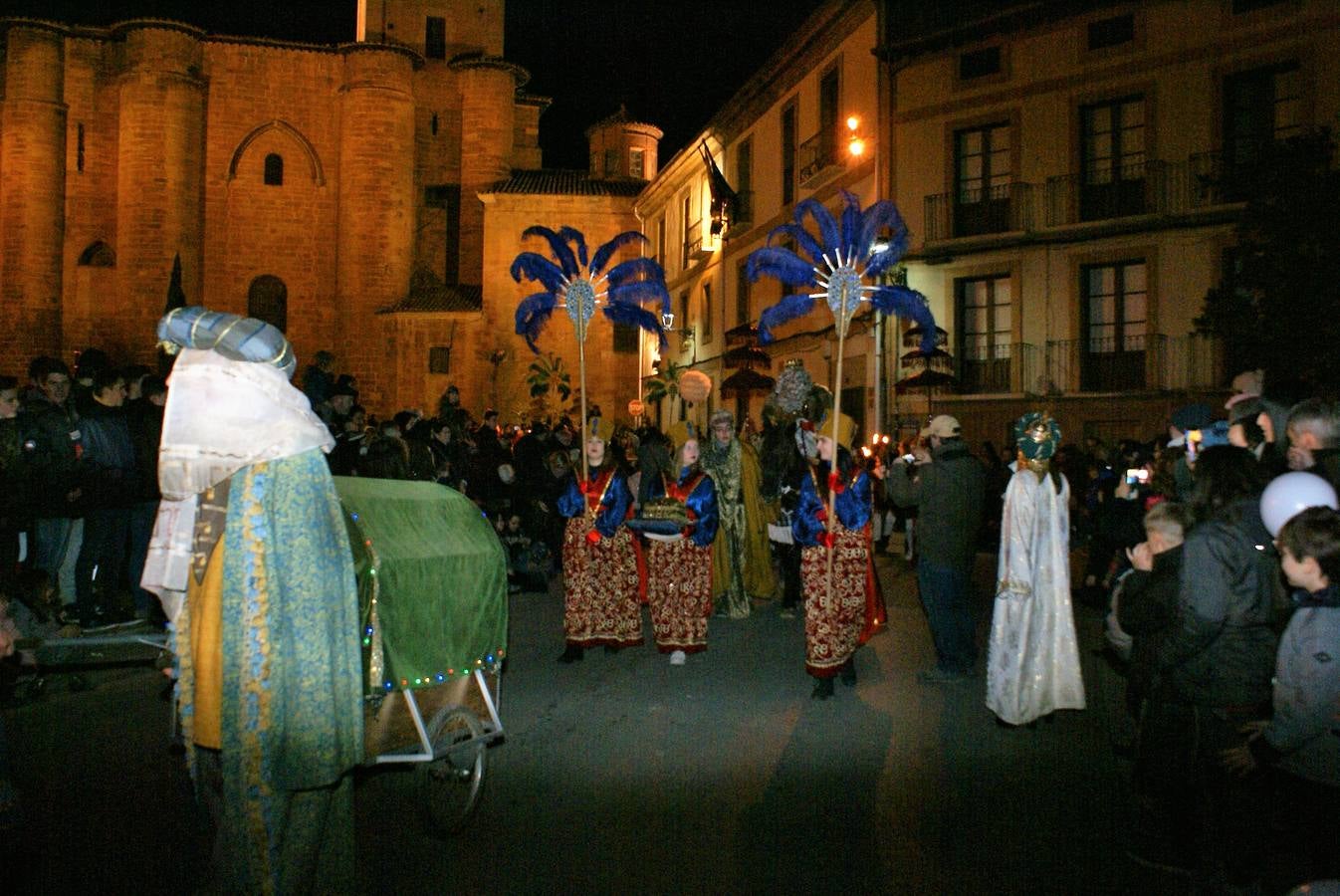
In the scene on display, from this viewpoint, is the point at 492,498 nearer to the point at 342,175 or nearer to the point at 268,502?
the point at 268,502

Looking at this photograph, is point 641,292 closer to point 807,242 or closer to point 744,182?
point 807,242

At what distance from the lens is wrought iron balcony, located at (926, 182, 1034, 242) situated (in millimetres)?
22719

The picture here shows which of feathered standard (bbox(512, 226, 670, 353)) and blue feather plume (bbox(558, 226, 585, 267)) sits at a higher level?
blue feather plume (bbox(558, 226, 585, 267))

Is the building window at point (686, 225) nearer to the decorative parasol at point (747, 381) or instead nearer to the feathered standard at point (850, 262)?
the decorative parasol at point (747, 381)

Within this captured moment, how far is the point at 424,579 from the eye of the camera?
4.59 meters

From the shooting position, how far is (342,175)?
39062 millimetres

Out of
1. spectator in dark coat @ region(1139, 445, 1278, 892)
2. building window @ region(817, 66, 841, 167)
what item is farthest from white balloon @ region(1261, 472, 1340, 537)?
building window @ region(817, 66, 841, 167)

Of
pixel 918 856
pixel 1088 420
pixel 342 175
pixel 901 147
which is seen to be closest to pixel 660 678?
pixel 918 856

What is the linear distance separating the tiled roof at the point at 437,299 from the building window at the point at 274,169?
6.10 m

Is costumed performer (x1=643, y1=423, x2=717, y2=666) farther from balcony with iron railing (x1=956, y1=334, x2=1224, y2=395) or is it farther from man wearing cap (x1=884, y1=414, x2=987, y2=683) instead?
balcony with iron railing (x1=956, y1=334, x2=1224, y2=395)

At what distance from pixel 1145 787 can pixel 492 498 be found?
34.4ft

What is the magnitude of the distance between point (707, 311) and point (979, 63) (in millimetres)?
13653

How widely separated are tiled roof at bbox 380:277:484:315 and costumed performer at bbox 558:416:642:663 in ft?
104

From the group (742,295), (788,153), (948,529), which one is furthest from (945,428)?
(742,295)
